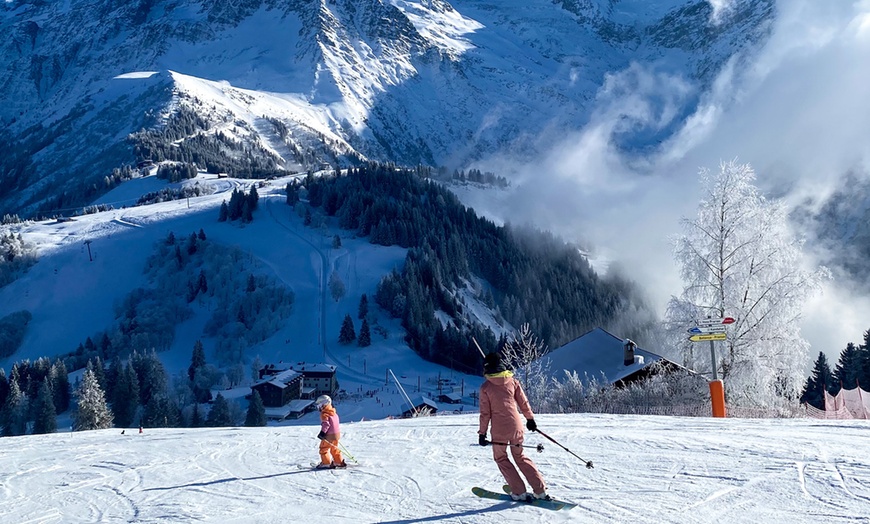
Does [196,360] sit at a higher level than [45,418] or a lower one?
higher

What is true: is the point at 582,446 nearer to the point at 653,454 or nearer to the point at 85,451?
the point at 653,454

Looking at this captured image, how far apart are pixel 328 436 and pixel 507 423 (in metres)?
5.12

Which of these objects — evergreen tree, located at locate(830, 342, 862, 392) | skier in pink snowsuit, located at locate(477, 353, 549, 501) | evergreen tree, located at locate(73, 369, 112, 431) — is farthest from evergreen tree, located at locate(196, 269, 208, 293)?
skier in pink snowsuit, located at locate(477, 353, 549, 501)

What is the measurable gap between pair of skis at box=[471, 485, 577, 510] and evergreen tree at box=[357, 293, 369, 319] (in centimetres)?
9436

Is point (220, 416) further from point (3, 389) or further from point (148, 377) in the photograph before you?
point (3, 389)

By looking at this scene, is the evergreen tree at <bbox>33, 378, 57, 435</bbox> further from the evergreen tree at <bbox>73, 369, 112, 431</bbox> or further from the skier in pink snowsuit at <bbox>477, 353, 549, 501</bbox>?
the skier in pink snowsuit at <bbox>477, 353, 549, 501</bbox>

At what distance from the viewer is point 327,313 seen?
108 metres

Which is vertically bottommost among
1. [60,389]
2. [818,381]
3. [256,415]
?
[256,415]

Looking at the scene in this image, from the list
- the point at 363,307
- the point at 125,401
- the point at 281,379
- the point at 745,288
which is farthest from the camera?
the point at 363,307

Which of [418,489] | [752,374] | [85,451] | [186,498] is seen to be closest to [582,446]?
[418,489]

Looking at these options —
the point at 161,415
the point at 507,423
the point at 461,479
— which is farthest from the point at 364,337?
the point at 507,423

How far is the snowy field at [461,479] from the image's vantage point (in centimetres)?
1011

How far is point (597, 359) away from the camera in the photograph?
47344 mm

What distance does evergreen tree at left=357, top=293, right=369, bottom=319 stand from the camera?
105188mm
